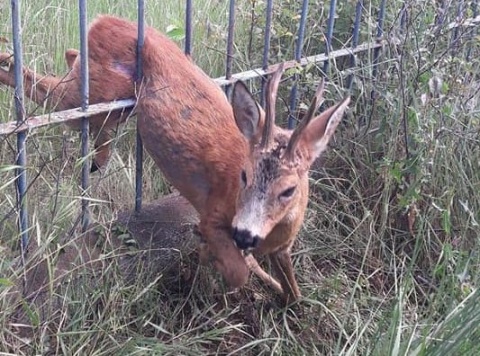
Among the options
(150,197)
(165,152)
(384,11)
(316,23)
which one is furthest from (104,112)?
(384,11)

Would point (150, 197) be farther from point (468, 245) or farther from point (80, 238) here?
point (468, 245)

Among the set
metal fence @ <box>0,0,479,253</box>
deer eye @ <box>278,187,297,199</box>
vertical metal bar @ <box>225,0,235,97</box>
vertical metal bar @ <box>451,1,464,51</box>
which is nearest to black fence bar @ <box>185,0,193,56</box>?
metal fence @ <box>0,0,479,253</box>

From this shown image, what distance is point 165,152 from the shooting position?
13.4 feet

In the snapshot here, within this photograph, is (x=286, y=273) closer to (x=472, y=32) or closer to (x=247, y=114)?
(x=247, y=114)

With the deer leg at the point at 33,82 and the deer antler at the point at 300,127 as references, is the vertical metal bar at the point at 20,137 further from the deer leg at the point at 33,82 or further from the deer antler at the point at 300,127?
the deer antler at the point at 300,127

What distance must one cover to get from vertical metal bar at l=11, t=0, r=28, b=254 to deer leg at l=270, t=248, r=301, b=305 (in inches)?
45.7

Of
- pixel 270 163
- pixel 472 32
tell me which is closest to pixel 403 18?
pixel 472 32

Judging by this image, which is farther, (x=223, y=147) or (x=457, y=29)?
(x=457, y=29)

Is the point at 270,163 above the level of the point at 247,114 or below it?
below

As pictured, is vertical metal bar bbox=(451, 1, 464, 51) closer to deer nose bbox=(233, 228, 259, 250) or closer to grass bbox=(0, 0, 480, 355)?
grass bbox=(0, 0, 480, 355)

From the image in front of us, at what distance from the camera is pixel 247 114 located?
3.55 meters

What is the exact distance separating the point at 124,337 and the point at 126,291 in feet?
0.79

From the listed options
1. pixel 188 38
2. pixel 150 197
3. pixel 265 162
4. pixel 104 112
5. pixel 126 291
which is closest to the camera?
pixel 265 162

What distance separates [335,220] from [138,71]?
1.32 metres
